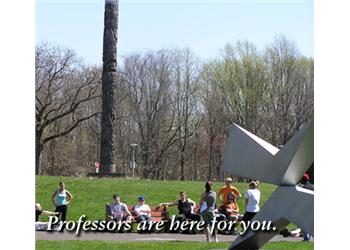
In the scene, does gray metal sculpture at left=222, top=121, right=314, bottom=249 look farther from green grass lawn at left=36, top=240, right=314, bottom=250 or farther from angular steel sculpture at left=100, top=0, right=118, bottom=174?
angular steel sculpture at left=100, top=0, right=118, bottom=174

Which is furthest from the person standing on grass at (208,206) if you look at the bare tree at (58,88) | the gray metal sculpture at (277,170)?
the bare tree at (58,88)

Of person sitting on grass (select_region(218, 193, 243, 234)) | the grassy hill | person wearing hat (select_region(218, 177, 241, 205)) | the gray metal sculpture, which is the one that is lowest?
the grassy hill

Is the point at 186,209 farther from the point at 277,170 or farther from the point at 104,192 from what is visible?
the point at 277,170

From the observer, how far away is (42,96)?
114 ft

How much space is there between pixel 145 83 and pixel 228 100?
4.66 metres

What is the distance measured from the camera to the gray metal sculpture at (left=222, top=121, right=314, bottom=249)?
852cm

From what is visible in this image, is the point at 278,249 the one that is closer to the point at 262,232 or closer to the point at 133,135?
the point at 262,232

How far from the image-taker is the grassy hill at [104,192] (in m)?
19.2

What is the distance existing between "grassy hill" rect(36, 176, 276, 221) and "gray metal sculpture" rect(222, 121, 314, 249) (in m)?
9.22

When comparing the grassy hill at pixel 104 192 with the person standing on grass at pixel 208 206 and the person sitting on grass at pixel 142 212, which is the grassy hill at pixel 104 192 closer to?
the person sitting on grass at pixel 142 212

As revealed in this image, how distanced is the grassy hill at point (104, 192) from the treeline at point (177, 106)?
12.2m

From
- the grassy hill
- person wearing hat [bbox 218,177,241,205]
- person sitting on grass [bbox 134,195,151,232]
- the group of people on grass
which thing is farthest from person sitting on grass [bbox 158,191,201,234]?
the grassy hill

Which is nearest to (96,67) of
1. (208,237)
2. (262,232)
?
(208,237)

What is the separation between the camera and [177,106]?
3934 centimetres
